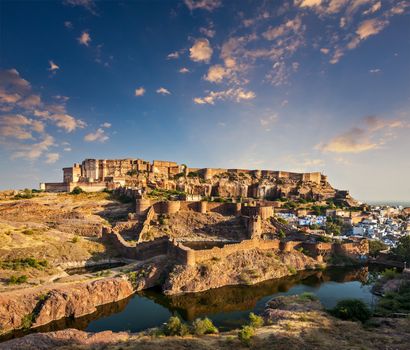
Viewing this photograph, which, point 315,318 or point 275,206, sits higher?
point 275,206

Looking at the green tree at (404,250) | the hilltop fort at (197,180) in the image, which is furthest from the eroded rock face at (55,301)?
the hilltop fort at (197,180)

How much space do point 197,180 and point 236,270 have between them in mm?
50089

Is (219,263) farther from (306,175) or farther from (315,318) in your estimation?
(306,175)

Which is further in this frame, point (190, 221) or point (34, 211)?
point (190, 221)

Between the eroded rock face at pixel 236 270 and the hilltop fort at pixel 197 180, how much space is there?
30.7 m

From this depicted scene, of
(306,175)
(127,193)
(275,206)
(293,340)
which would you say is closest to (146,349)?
(293,340)

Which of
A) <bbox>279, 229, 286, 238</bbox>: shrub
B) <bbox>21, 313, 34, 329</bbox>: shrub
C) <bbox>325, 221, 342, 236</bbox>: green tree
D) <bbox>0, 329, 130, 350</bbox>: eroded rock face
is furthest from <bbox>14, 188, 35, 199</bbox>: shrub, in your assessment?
<bbox>325, 221, 342, 236</bbox>: green tree

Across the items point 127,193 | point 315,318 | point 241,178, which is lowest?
point 315,318

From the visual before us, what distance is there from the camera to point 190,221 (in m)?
49.2

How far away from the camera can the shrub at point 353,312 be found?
1882 centimetres

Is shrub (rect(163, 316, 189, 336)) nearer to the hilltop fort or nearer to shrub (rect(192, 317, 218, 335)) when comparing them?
shrub (rect(192, 317, 218, 335))

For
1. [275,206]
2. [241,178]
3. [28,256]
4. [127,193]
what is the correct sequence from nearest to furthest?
[28,256]
[127,193]
[275,206]
[241,178]

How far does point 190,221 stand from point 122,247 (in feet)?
56.2

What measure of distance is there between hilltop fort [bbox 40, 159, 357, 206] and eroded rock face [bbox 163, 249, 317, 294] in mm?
30686
